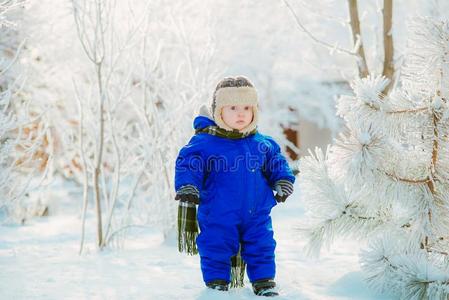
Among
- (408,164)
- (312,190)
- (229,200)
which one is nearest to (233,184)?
(229,200)

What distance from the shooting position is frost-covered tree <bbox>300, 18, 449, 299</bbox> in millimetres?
2885

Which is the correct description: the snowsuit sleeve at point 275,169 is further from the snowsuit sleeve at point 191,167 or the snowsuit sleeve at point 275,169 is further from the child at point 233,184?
the snowsuit sleeve at point 191,167

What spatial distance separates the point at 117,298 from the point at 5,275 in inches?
40.4

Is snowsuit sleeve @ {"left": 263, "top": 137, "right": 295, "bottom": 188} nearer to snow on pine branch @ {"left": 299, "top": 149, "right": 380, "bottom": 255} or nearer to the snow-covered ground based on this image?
snow on pine branch @ {"left": 299, "top": 149, "right": 380, "bottom": 255}

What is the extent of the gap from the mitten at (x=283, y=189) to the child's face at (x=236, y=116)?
1.18ft

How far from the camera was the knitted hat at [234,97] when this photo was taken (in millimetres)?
3205

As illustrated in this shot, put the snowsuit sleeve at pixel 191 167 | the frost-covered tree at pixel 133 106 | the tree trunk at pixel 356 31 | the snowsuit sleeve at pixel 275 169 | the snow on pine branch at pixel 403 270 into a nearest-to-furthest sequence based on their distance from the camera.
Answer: the snow on pine branch at pixel 403 270
the snowsuit sleeve at pixel 191 167
the snowsuit sleeve at pixel 275 169
the tree trunk at pixel 356 31
the frost-covered tree at pixel 133 106

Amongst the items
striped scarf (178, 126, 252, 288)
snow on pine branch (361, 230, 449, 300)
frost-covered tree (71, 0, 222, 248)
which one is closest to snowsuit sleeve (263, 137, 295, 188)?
striped scarf (178, 126, 252, 288)

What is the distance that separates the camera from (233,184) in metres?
3.12

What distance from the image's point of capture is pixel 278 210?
8352 mm

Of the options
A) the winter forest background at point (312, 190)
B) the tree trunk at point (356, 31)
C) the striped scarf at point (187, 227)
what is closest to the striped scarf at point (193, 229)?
the striped scarf at point (187, 227)

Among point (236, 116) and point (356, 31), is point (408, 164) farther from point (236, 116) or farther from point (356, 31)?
point (356, 31)

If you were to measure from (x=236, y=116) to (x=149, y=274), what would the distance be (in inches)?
48.5

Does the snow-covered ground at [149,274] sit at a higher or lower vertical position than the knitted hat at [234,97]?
lower
